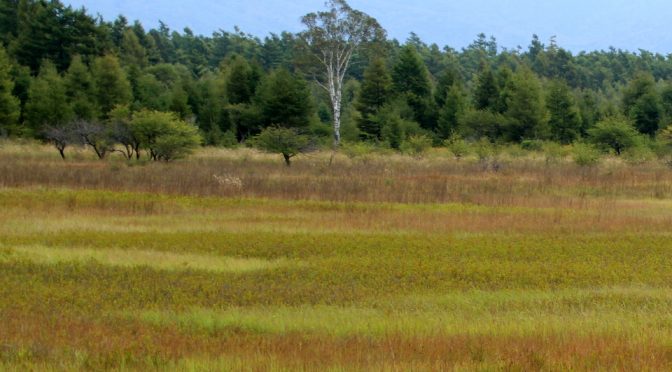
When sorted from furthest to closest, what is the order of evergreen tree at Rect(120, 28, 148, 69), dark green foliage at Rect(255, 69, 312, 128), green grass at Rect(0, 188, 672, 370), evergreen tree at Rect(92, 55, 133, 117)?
evergreen tree at Rect(120, 28, 148, 69) → evergreen tree at Rect(92, 55, 133, 117) → dark green foliage at Rect(255, 69, 312, 128) → green grass at Rect(0, 188, 672, 370)

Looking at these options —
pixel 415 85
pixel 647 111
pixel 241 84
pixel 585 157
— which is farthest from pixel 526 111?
pixel 241 84

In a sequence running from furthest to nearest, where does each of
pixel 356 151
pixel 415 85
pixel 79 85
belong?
pixel 415 85, pixel 79 85, pixel 356 151

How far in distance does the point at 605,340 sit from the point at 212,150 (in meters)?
41.9

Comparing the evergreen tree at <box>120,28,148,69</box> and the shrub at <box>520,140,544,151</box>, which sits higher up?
the evergreen tree at <box>120,28,148,69</box>

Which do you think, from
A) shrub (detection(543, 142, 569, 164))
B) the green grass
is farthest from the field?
shrub (detection(543, 142, 569, 164))

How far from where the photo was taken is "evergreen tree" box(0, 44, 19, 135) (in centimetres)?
4675

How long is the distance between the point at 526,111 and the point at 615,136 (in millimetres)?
8797

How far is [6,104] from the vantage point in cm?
4697

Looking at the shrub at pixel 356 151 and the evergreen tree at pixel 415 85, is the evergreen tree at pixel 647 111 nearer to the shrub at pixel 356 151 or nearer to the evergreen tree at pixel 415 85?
the evergreen tree at pixel 415 85

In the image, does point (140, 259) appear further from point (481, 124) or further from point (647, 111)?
point (647, 111)

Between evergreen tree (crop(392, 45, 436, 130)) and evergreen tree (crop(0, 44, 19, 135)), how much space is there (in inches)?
1218

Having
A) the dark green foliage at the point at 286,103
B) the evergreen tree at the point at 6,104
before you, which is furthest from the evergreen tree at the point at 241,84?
the evergreen tree at the point at 6,104

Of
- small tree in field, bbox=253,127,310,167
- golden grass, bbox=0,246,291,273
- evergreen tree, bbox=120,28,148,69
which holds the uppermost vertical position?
evergreen tree, bbox=120,28,148,69

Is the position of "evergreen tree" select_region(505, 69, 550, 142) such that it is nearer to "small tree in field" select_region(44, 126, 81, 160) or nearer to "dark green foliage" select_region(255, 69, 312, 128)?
"dark green foliage" select_region(255, 69, 312, 128)
